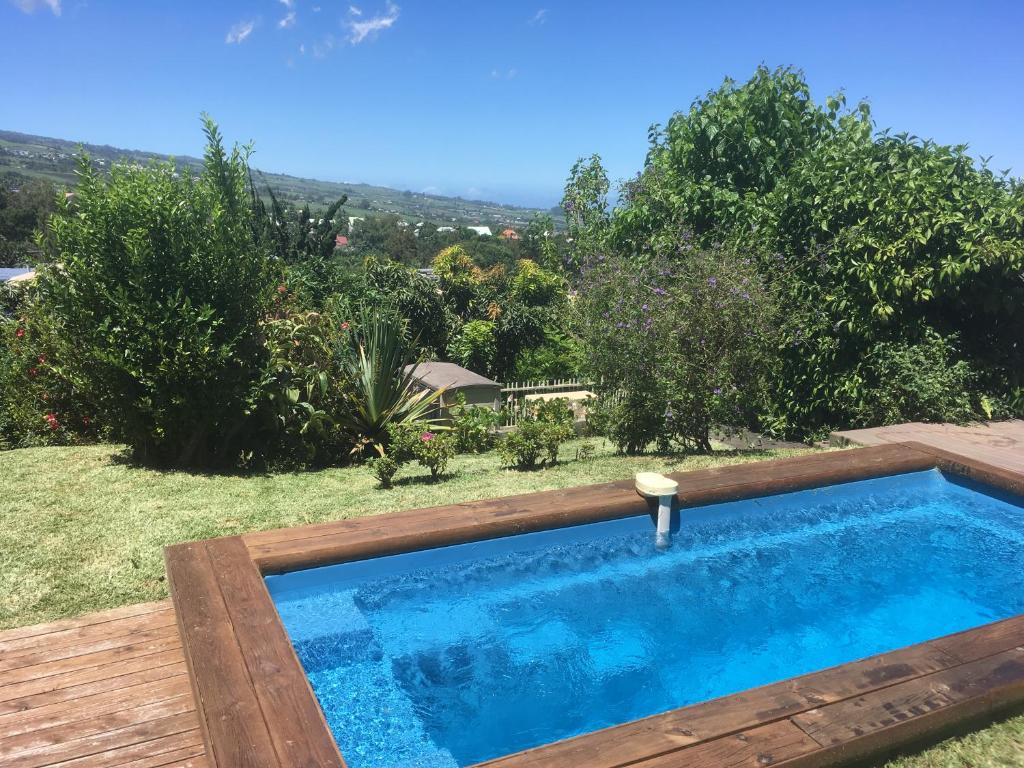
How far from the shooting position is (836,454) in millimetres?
6969

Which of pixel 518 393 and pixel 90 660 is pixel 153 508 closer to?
pixel 90 660

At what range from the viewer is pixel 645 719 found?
2.80 metres

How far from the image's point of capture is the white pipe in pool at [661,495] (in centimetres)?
547

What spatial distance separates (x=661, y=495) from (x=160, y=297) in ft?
14.8

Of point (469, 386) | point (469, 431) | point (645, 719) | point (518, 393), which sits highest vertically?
point (645, 719)

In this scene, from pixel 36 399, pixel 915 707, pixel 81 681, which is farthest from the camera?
pixel 36 399

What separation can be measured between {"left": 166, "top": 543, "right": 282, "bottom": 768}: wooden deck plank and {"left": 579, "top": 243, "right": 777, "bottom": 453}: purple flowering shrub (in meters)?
4.78

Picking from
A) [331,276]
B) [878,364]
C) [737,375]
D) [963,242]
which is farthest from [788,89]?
[331,276]

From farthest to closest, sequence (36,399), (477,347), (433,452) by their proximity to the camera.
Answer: (477,347) → (36,399) → (433,452)

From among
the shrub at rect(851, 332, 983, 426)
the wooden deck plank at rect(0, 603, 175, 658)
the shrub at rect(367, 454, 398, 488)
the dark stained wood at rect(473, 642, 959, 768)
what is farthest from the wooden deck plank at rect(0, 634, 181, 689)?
the shrub at rect(851, 332, 983, 426)

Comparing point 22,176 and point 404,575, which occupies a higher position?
point 22,176

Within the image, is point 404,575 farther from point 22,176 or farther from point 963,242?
point 22,176

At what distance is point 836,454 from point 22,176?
87.7 metres

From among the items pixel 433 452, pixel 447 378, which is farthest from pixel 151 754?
pixel 447 378
